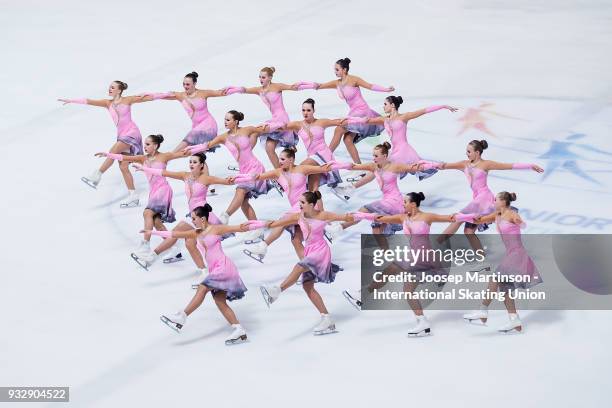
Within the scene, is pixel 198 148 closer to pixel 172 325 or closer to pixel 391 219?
pixel 391 219

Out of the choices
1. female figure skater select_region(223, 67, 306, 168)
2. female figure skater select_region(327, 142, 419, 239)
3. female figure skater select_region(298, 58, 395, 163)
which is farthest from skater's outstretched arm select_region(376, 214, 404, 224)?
female figure skater select_region(298, 58, 395, 163)

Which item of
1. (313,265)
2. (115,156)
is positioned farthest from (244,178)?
(313,265)

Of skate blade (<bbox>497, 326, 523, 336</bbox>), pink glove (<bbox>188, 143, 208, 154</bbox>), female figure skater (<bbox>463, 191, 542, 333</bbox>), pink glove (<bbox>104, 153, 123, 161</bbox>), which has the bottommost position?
skate blade (<bbox>497, 326, 523, 336</bbox>)

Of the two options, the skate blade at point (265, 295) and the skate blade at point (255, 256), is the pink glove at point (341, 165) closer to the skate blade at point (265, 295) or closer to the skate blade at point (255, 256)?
the skate blade at point (255, 256)

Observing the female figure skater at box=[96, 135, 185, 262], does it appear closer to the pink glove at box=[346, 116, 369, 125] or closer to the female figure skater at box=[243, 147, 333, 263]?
the female figure skater at box=[243, 147, 333, 263]

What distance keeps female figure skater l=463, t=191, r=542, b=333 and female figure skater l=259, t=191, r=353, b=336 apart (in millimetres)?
1823

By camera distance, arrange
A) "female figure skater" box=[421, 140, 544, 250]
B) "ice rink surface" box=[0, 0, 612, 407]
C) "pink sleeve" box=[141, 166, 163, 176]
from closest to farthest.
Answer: "ice rink surface" box=[0, 0, 612, 407] → "female figure skater" box=[421, 140, 544, 250] → "pink sleeve" box=[141, 166, 163, 176]

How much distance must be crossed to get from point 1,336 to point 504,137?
9.46 metres

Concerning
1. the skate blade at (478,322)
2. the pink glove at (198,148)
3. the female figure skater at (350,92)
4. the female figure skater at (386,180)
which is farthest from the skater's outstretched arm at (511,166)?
the pink glove at (198,148)

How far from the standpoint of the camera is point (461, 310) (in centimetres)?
1486

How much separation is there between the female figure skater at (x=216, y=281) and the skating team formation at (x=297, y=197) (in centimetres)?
1

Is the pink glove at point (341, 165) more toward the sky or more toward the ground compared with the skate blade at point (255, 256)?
more toward the sky

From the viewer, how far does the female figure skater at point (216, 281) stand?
1411cm

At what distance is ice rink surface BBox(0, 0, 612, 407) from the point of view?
1343 cm
